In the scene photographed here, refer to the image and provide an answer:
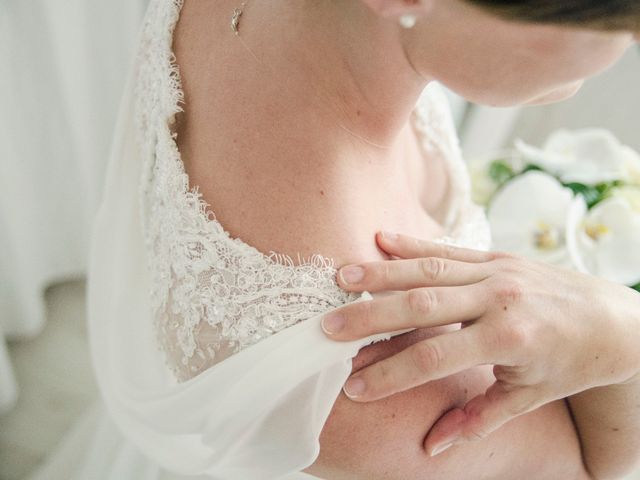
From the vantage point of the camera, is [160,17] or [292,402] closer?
[292,402]

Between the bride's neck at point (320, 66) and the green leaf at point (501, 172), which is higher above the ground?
the bride's neck at point (320, 66)

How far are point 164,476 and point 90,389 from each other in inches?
21.4

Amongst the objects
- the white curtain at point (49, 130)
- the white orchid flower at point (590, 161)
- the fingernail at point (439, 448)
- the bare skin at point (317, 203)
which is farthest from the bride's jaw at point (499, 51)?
the white curtain at point (49, 130)

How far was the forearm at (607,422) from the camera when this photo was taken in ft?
2.74

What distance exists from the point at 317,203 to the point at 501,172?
0.83 m

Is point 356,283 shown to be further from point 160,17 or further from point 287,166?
point 160,17

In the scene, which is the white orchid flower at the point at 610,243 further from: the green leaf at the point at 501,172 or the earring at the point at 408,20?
the earring at the point at 408,20

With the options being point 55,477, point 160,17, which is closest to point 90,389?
point 55,477

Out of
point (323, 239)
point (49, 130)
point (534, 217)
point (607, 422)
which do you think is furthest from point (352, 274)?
point (49, 130)

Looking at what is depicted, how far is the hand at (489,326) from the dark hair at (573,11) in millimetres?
274

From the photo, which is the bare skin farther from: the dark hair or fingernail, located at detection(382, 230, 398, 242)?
the dark hair

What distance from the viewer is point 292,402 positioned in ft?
2.17

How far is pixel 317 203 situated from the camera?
68cm

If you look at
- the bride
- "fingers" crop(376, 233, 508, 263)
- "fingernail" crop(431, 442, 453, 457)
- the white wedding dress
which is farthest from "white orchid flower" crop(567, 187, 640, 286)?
"fingernail" crop(431, 442, 453, 457)
